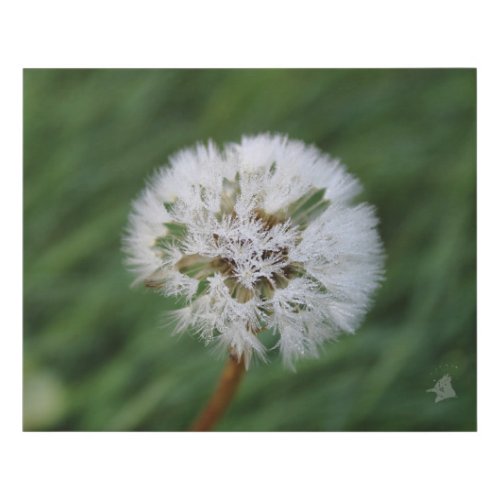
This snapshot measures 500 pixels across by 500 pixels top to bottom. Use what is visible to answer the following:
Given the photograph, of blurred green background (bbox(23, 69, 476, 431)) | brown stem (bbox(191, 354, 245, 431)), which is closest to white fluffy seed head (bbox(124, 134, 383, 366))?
brown stem (bbox(191, 354, 245, 431))

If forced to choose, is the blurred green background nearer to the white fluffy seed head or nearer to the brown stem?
the brown stem

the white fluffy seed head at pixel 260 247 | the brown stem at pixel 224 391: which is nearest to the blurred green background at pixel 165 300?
the brown stem at pixel 224 391

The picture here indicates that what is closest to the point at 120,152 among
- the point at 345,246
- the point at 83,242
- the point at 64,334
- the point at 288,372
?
the point at 83,242

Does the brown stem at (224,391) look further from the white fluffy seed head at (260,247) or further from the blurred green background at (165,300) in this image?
the blurred green background at (165,300)
